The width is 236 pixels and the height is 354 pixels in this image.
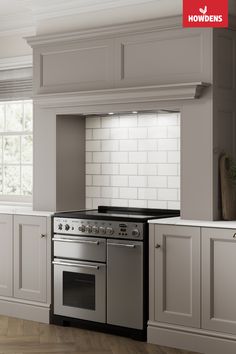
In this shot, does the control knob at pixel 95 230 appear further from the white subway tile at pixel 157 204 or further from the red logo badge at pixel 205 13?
the red logo badge at pixel 205 13

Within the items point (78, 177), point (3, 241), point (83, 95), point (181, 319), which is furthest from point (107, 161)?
point (181, 319)

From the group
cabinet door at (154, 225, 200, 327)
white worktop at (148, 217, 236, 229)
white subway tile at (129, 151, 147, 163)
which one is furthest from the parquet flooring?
white subway tile at (129, 151, 147, 163)

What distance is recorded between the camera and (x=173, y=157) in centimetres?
630

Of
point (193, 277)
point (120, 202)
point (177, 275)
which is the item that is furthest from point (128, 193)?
point (193, 277)

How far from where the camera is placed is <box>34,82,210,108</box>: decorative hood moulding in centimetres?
565

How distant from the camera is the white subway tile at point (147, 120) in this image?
252 inches

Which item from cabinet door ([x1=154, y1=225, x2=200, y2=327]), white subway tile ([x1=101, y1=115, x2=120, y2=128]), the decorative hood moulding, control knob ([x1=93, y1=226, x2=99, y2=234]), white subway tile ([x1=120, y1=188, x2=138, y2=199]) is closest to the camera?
cabinet door ([x1=154, y1=225, x2=200, y2=327])

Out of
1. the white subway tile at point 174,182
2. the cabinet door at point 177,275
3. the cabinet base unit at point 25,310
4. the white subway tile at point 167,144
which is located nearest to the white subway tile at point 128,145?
the white subway tile at point 167,144

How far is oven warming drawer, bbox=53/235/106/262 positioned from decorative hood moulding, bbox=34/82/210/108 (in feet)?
3.99

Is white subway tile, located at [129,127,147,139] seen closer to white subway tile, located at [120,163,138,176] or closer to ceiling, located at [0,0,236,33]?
white subway tile, located at [120,163,138,176]

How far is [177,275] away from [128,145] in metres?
1.51

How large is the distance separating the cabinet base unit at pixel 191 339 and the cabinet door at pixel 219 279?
0.07 meters

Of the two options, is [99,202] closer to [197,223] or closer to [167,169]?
[167,169]

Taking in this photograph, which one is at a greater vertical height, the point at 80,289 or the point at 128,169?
the point at 128,169
